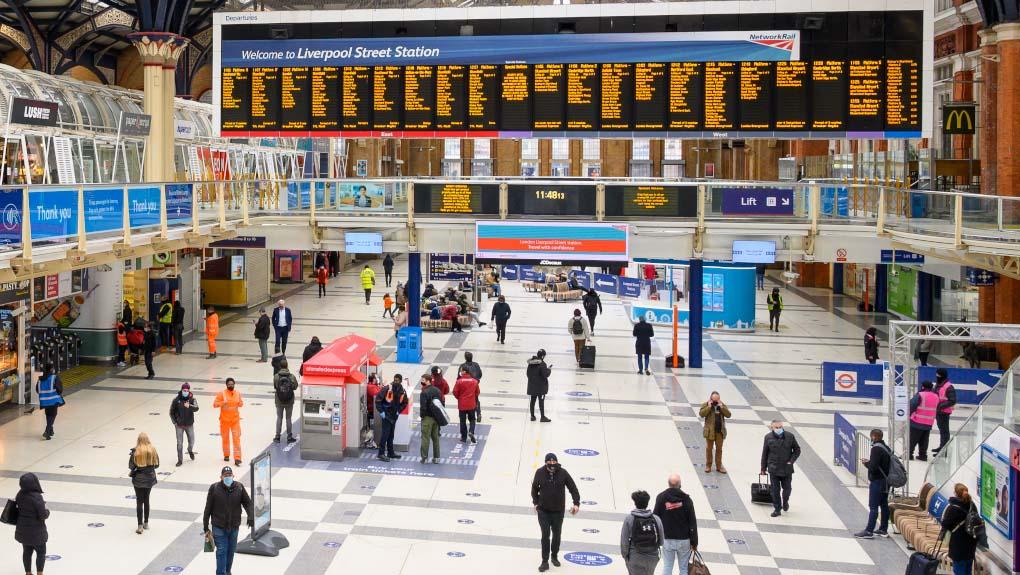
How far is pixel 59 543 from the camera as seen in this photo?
1261 cm

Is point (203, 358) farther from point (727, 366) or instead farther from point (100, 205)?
point (727, 366)

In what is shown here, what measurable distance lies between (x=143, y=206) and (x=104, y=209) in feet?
5.41

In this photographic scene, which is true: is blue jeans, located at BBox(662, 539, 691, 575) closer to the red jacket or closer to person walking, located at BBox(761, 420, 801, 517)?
person walking, located at BBox(761, 420, 801, 517)

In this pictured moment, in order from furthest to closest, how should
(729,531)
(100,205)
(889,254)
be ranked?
(889,254) → (100,205) → (729,531)

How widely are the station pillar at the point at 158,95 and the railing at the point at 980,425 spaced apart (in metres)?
19.7

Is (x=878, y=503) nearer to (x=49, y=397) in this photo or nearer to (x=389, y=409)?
(x=389, y=409)

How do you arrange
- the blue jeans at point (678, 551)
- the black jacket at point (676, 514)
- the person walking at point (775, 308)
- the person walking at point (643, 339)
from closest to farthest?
the black jacket at point (676, 514) → the blue jeans at point (678, 551) → the person walking at point (643, 339) → the person walking at point (775, 308)

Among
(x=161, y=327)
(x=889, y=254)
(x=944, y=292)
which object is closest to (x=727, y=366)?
(x=889, y=254)

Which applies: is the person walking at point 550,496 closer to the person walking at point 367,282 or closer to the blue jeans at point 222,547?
the blue jeans at point 222,547

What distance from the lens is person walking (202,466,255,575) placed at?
1119 centimetres

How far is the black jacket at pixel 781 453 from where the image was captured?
14.1 meters

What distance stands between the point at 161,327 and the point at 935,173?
67.0 feet

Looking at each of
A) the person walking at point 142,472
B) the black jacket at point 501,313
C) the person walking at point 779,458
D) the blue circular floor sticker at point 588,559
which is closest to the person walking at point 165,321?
the black jacket at point 501,313

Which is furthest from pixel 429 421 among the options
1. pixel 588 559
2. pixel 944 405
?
pixel 944 405
